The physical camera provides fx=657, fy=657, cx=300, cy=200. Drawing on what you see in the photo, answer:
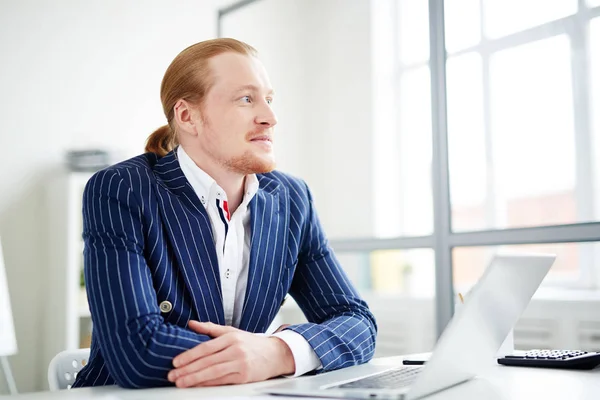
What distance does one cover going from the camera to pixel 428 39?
119 inches

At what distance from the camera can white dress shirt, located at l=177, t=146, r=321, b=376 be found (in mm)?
1547

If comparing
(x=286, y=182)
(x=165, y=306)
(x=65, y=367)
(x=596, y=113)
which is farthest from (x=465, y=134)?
(x=65, y=367)

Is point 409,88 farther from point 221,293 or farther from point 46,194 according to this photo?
point 221,293

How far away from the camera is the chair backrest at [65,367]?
146 cm

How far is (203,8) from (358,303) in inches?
120

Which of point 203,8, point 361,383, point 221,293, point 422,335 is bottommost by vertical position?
point 422,335

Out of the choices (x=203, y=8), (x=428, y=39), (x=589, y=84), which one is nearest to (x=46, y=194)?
(x=203, y=8)

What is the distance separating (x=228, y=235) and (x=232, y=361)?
47 cm

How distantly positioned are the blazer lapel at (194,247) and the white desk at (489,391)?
Result: 1.01 feet

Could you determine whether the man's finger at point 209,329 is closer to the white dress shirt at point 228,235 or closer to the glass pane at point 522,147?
the white dress shirt at point 228,235

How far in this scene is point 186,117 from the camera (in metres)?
1.74

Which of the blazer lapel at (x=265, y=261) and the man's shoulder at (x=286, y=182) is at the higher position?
the man's shoulder at (x=286, y=182)

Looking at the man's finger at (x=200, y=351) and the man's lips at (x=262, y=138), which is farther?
the man's lips at (x=262, y=138)

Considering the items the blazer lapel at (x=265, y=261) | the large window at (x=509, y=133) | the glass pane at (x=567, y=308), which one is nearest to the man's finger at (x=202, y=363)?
the blazer lapel at (x=265, y=261)
